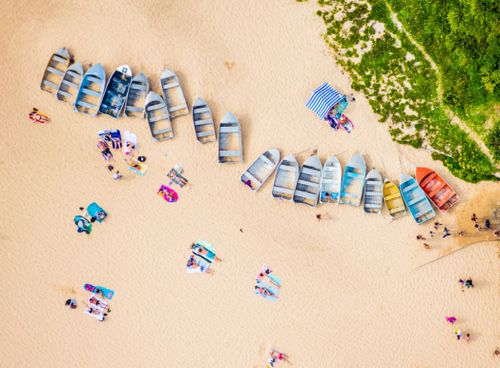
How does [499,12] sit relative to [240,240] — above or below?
above

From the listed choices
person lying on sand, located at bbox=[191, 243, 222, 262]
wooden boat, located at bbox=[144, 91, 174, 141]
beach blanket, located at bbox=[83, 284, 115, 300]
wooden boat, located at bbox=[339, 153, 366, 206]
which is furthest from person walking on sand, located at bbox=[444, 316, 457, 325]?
beach blanket, located at bbox=[83, 284, 115, 300]

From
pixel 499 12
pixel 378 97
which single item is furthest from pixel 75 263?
pixel 499 12

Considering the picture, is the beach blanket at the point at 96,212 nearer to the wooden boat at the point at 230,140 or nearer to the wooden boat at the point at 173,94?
the wooden boat at the point at 173,94

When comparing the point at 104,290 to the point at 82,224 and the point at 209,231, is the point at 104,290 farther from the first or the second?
the point at 209,231

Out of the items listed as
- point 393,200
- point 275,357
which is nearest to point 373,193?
point 393,200

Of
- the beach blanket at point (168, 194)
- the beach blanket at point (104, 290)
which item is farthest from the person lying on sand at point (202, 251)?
the beach blanket at point (104, 290)

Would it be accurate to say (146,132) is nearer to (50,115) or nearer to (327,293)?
(50,115)

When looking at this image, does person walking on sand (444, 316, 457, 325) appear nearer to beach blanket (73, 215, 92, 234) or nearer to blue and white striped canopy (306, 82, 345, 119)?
blue and white striped canopy (306, 82, 345, 119)
